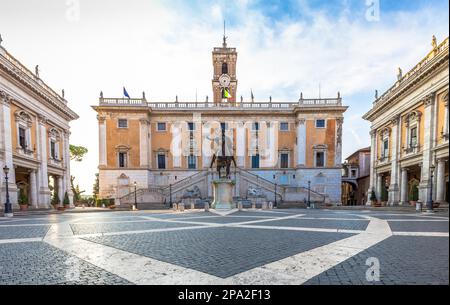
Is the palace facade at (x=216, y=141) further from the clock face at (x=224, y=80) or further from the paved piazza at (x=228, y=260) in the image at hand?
the paved piazza at (x=228, y=260)

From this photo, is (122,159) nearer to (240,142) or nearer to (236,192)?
(236,192)

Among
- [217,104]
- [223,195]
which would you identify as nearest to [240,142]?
[217,104]

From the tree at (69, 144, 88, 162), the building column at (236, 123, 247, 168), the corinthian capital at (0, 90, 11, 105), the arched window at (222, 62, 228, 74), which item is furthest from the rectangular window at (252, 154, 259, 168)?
the tree at (69, 144, 88, 162)

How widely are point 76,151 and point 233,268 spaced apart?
181ft

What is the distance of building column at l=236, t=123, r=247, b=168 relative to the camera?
36.0m

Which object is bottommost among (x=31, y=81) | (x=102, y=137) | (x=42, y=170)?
(x=42, y=170)

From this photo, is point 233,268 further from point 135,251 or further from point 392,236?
point 392,236

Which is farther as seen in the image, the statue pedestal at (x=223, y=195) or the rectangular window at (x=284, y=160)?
the rectangular window at (x=284, y=160)

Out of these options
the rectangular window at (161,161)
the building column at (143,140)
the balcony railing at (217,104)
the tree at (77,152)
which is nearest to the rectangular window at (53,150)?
the balcony railing at (217,104)

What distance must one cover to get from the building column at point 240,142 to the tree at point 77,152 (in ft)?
121

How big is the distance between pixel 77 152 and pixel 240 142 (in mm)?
37841

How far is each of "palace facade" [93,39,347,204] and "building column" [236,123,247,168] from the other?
6.6 inches

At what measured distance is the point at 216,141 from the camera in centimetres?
3628

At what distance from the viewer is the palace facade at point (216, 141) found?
34406mm
